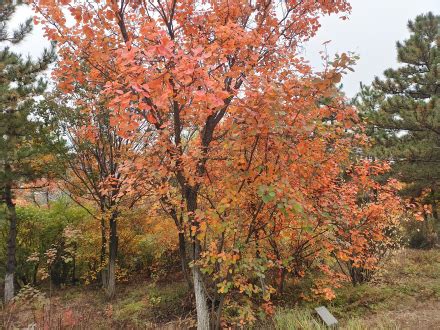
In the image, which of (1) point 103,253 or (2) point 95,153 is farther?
(1) point 103,253

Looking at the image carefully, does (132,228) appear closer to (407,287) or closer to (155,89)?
(407,287)

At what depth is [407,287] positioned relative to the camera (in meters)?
8.13

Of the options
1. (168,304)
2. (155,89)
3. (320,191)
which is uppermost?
(155,89)

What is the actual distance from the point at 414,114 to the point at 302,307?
9530 millimetres

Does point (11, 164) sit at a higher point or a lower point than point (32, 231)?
higher

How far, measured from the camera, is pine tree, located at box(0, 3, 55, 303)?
9.88 meters

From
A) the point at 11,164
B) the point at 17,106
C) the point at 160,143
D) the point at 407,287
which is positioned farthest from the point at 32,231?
the point at 407,287

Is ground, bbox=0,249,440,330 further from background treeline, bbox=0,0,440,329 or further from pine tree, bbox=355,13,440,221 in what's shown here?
pine tree, bbox=355,13,440,221

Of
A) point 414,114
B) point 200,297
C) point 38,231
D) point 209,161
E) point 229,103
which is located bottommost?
point 200,297

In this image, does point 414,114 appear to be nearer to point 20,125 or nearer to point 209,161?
point 209,161

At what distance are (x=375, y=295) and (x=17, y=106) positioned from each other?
11.9 m

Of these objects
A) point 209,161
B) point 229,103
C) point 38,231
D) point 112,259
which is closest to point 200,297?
point 209,161

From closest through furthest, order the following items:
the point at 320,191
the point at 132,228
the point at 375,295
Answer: the point at 320,191
the point at 375,295
the point at 132,228

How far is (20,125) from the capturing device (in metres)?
10.3
